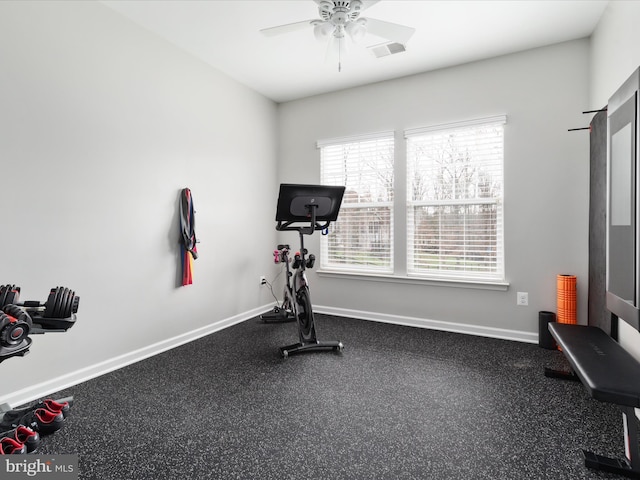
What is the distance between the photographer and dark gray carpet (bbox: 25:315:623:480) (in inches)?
62.9

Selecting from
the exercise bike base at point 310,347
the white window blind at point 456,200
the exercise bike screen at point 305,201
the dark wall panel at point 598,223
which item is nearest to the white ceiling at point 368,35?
the white window blind at point 456,200

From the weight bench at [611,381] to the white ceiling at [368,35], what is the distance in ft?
8.38

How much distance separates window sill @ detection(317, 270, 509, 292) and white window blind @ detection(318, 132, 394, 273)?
0.30 feet

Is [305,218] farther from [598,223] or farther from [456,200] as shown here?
[598,223]

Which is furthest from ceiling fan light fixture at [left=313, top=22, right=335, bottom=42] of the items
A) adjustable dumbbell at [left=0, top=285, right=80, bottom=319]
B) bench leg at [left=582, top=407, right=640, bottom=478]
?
bench leg at [left=582, top=407, right=640, bottom=478]

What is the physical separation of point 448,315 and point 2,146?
3.99 metres

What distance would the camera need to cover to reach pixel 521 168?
333 centimetres

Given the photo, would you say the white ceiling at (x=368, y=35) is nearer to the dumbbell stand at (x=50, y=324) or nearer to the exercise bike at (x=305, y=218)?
the exercise bike at (x=305, y=218)

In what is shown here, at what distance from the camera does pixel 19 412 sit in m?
1.84

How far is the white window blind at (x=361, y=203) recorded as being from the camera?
4.07m

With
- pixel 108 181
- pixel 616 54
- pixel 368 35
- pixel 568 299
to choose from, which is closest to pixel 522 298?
pixel 568 299

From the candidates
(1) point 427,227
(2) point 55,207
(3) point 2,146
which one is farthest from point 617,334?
(3) point 2,146

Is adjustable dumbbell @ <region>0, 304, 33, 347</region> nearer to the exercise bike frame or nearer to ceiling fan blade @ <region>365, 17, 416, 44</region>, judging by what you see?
the exercise bike frame

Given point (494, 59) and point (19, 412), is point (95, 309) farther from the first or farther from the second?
point (494, 59)
